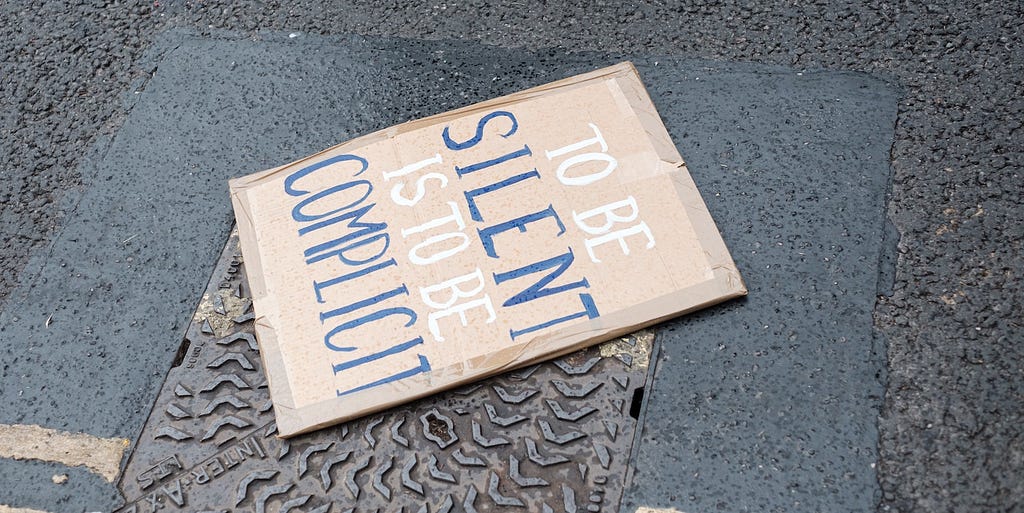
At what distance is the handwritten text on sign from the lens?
6.83ft

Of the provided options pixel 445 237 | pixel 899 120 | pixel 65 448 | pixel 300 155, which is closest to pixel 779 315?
pixel 899 120

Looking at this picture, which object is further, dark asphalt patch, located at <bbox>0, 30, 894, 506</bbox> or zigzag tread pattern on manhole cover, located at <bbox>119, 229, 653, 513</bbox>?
dark asphalt patch, located at <bbox>0, 30, 894, 506</bbox>

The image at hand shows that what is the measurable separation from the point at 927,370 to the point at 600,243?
819 mm

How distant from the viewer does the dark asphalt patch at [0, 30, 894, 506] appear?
2.05 meters

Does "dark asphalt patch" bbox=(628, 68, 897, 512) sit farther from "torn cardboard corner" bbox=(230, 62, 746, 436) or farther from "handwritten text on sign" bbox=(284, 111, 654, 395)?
"handwritten text on sign" bbox=(284, 111, 654, 395)

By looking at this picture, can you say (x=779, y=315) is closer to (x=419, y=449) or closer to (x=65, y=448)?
(x=419, y=449)

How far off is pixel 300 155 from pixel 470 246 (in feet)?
2.17

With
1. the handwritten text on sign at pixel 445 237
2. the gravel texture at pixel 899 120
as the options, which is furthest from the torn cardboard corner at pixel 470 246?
the gravel texture at pixel 899 120

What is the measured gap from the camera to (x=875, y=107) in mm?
2352

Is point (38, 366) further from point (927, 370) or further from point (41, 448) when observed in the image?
point (927, 370)

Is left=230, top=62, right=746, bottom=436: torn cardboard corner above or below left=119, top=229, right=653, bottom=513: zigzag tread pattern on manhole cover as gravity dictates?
above

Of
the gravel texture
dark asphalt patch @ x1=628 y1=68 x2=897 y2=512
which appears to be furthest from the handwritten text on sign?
the gravel texture

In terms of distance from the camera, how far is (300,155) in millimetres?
2486

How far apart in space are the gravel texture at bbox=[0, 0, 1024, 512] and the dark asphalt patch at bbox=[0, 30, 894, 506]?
0.07 meters
